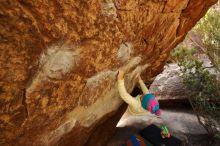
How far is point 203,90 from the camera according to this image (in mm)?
7832

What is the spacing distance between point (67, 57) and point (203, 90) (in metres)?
5.09

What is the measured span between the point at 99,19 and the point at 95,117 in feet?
7.15

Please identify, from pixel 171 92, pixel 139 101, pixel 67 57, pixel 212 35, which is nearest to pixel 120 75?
pixel 139 101

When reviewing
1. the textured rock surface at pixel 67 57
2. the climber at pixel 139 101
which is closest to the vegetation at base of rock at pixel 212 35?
the textured rock surface at pixel 67 57

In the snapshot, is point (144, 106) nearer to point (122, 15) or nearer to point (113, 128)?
point (122, 15)

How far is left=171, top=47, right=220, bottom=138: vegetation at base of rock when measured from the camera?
7778mm

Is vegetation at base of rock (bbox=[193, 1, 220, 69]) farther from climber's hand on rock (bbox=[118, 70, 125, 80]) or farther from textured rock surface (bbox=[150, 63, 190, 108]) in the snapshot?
climber's hand on rock (bbox=[118, 70, 125, 80])

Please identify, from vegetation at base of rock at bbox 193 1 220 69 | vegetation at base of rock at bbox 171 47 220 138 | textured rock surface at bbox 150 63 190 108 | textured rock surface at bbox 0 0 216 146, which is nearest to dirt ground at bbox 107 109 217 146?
vegetation at base of rock at bbox 171 47 220 138

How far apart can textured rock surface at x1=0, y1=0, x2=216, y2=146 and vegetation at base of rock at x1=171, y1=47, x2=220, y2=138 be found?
2.30m

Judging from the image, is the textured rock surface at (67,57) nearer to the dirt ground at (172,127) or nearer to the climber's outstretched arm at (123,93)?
the climber's outstretched arm at (123,93)

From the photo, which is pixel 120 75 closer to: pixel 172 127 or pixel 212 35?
pixel 172 127

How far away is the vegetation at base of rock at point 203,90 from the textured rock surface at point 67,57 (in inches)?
90.5

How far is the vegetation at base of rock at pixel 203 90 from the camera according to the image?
7.78 meters

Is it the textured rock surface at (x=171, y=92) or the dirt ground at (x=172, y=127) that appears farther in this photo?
the textured rock surface at (x=171, y=92)
